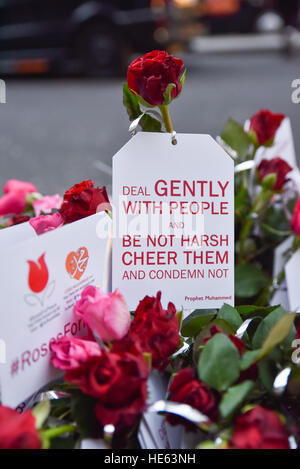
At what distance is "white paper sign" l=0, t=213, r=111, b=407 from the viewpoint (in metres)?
0.51

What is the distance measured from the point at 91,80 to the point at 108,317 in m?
4.77

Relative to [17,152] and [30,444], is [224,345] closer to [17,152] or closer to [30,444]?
[30,444]

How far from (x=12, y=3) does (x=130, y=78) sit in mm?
4401

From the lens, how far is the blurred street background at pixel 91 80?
2.82m

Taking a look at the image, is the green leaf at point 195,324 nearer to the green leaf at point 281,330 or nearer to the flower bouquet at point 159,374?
the flower bouquet at point 159,374

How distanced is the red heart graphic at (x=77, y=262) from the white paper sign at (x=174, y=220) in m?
0.06

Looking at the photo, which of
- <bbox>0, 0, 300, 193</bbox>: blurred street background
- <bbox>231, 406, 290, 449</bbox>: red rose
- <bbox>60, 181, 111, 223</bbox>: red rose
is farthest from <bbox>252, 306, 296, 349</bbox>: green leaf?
<bbox>0, 0, 300, 193</bbox>: blurred street background

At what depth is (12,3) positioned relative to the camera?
15.0 feet

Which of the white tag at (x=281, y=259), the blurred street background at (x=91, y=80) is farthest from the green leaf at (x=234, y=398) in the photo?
the blurred street background at (x=91, y=80)

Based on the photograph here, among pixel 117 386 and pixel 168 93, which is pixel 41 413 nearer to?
pixel 117 386

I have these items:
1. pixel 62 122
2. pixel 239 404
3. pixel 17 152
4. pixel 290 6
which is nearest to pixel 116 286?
pixel 239 404

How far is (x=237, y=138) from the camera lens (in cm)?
94

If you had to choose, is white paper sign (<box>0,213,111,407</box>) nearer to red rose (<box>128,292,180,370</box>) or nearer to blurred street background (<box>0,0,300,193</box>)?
red rose (<box>128,292,180,370</box>)

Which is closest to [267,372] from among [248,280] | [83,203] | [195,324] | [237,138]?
[195,324]
